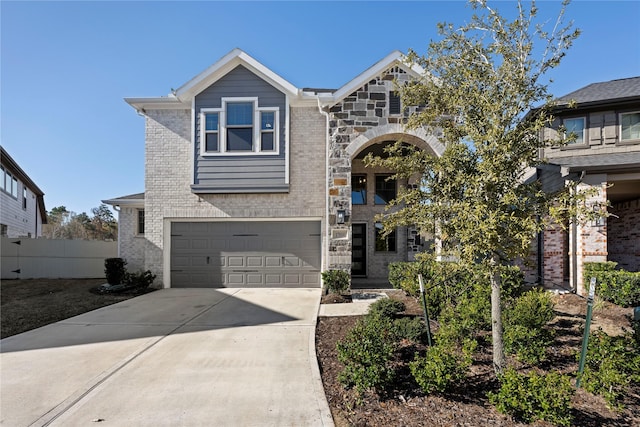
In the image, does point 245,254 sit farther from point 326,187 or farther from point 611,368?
point 611,368

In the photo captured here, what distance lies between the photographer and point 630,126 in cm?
973

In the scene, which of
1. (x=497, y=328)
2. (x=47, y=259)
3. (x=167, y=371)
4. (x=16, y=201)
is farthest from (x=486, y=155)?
(x=16, y=201)

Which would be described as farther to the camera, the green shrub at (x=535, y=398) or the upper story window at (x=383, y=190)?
the upper story window at (x=383, y=190)

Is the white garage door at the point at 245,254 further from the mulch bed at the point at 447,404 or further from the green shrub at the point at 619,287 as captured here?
the green shrub at the point at 619,287

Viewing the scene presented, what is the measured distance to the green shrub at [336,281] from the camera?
26.1 feet

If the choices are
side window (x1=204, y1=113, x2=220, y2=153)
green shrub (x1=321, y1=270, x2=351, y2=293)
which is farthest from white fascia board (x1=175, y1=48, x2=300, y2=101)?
green shrub (x1=321, y1=270, x2=351, y2=293)

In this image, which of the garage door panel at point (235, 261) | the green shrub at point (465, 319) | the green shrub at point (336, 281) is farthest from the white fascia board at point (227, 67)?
the green shrub at point (465, 319)

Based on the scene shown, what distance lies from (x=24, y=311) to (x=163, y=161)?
201 inches

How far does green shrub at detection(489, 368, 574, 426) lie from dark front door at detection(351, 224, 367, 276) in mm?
8742

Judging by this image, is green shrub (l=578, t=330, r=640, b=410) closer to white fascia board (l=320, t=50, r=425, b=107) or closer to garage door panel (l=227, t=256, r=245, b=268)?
white fascia board (l=320, t=50, r=425, b=107)

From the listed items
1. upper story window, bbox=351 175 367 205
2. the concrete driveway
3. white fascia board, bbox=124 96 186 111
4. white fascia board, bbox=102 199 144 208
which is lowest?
the concrete driveway

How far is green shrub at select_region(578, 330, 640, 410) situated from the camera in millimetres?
2895

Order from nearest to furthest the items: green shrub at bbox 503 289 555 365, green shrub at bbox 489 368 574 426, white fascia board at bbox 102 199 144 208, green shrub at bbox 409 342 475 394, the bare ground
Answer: green shrub at bbox 489 368 574 426 < green shrub at bbox 409 342 475 394 < green shrub at bbox 503 289 555 365 < the bare ground < white fascia board at bbox 102 199 144 208

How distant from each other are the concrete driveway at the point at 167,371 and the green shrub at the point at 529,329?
260 centimetres
